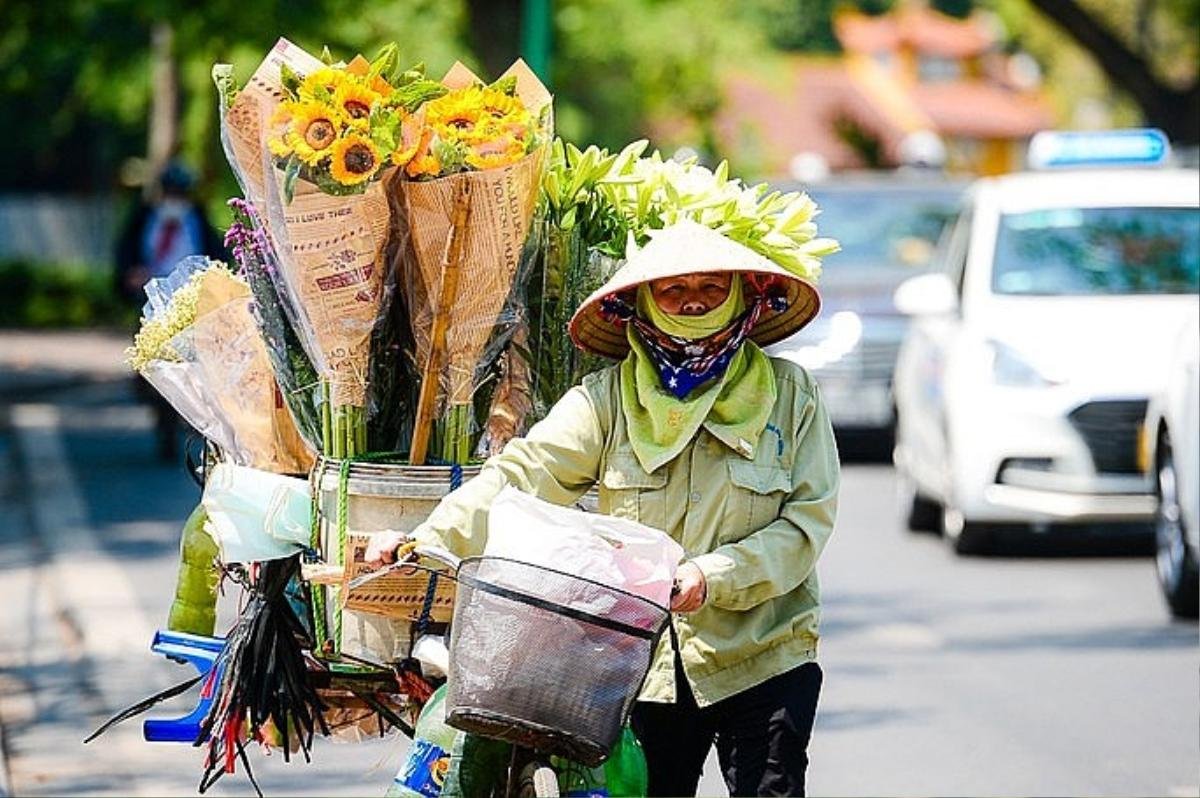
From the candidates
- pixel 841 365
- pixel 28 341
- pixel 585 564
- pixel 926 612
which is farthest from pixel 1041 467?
pixel 28 341

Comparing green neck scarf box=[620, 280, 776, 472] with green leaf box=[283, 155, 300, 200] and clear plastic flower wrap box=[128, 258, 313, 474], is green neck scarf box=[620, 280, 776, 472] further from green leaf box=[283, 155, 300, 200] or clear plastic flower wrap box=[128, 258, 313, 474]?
clear plastic flower wrap box=[128, 258, 313, 474]

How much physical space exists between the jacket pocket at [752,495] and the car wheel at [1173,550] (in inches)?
237

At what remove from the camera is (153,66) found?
38812 millimetres

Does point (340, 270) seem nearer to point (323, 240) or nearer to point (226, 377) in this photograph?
point (323, 240)

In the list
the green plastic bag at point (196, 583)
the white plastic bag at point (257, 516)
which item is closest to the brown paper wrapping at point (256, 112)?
the white plastic bag at point (257, 516)

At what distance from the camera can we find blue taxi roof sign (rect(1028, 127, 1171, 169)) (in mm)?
14312

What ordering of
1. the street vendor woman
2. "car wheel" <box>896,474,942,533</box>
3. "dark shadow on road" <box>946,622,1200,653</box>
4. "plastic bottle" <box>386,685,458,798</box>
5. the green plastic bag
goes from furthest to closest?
1. "car wheel" <box>896,474,942,533</box>
2. "dark shadow on road" <box>946,622,1200,653</box>
3. the green plastic bag
4. the street vendor woman
5. "plastic bottle" <box>386,685,458,798</box>

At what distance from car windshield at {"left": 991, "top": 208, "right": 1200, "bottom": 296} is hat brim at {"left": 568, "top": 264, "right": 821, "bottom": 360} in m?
8.30

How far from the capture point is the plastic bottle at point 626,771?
470 cm

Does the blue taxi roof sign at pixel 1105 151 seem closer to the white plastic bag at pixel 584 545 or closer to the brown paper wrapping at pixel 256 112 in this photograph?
the brown paper wrapping at pixel 256 112

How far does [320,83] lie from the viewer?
495cm

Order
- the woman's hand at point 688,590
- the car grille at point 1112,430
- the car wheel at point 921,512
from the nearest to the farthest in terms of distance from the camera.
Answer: the woman's hand at point 688,590, the car grille at point 1112,430, the car wheel at point 921,512

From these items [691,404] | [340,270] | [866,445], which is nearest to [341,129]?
[340,270]

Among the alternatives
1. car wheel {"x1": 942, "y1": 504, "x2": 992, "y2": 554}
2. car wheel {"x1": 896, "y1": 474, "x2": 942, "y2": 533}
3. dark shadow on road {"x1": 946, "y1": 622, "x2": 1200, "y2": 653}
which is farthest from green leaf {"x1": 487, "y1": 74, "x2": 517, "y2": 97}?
car wheel {"x1": 896, "y1": 474, "x2": 942, "y2": 533}
